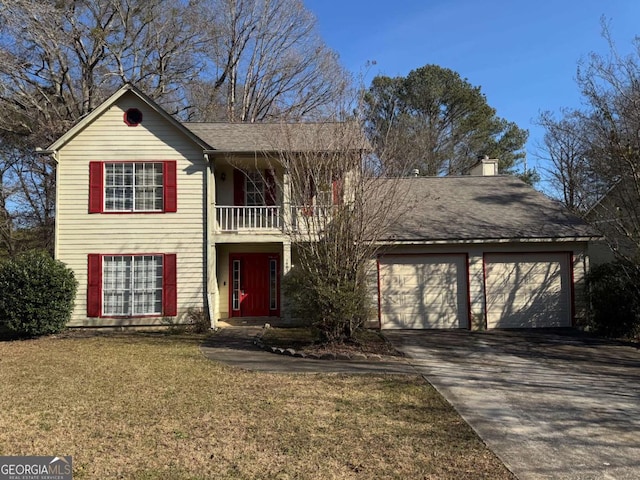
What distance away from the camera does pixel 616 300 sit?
11.8 metres

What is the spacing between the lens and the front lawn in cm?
433

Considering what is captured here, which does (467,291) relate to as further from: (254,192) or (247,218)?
(254,192)

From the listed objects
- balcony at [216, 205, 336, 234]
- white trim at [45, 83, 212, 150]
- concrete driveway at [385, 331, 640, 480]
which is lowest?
concrete driveway at [385, 331, 640, 480]

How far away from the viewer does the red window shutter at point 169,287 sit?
13.8 metres

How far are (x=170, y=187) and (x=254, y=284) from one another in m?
4.15

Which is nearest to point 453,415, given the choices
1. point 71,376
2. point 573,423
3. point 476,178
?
point 573,423

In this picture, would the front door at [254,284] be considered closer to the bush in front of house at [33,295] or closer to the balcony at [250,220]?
the balcony at [250,220]

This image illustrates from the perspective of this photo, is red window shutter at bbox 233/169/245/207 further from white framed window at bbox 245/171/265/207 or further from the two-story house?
the two-story house

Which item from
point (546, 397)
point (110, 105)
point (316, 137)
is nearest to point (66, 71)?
point (110, 105)

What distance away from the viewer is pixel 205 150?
13.8m

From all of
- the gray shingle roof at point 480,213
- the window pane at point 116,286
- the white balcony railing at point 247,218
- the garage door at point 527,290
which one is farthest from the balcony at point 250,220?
the garage door at point 527,290

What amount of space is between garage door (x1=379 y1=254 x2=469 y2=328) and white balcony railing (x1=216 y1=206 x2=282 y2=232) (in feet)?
11.9

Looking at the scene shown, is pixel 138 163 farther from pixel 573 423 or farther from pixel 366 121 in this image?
pixel 573 423

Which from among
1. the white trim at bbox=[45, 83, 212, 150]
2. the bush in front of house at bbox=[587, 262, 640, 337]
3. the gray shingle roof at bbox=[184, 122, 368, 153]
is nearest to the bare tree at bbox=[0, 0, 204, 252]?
the white trim at bbox=[45, 83, 212, 150]
